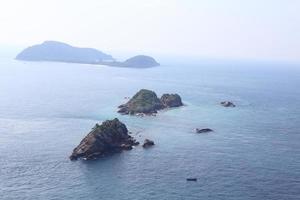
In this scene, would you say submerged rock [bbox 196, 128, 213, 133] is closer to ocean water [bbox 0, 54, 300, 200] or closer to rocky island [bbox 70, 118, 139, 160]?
ocean water [bbox 0, 54, 300, 200]

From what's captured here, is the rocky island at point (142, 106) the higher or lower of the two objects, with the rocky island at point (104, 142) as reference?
higher

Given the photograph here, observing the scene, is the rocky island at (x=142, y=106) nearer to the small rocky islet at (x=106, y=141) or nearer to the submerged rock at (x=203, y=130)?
the submerged rock at (x=203, y=130)

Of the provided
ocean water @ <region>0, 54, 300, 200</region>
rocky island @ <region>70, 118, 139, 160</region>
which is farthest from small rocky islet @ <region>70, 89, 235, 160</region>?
ocean water @ <region>0, 54, 300, 200</region>

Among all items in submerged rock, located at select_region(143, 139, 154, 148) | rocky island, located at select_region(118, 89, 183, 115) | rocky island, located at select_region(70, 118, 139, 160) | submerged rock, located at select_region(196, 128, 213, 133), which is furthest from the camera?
rocky island, located at select_region(118, 89, 183, 115)

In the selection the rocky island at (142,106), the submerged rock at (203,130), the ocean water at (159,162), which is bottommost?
the ocean water at (159,162)

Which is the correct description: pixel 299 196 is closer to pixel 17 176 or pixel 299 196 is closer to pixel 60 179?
pixel 60 179

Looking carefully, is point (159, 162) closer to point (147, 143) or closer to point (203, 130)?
point (147, 143)

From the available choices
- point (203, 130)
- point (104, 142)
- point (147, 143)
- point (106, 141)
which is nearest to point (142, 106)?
point (203, 130)

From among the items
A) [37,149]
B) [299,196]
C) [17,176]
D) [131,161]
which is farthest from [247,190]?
[37,149]

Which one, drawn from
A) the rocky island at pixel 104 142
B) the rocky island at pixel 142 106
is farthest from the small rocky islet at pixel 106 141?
the rocky island at pixel 142 106
